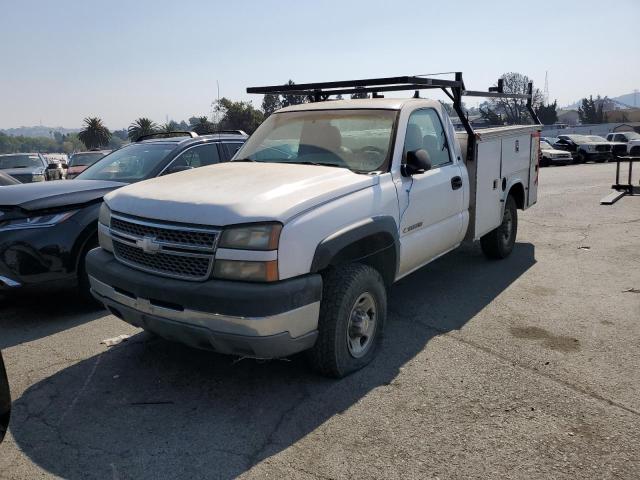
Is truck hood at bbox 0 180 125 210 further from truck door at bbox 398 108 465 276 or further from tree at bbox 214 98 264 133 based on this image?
tree at bbox 214 98 264 133

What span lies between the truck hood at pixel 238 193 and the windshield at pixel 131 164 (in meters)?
1.86

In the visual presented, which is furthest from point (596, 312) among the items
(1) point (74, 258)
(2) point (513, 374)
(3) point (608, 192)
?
(3) point (608, 192)

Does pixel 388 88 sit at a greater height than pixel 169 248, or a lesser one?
greater

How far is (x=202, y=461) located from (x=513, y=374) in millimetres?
2230

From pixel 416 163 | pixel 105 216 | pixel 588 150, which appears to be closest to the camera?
pixel 105 216

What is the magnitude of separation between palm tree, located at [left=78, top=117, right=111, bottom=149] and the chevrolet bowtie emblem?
7177cm

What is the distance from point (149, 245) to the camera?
3.40m

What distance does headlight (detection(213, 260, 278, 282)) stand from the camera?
3092 mm

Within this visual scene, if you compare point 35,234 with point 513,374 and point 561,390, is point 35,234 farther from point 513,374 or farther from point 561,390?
point 561,390

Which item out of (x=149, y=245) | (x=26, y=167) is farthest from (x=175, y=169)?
(x=26, y=167)

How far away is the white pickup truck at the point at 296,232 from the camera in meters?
3.12

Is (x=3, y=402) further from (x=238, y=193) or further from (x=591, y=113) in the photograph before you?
(x=591, y=113)

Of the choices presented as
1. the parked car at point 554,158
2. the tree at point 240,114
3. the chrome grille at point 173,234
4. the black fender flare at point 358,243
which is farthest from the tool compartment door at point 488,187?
the tree at point 240,114

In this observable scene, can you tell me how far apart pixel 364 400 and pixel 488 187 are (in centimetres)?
331
